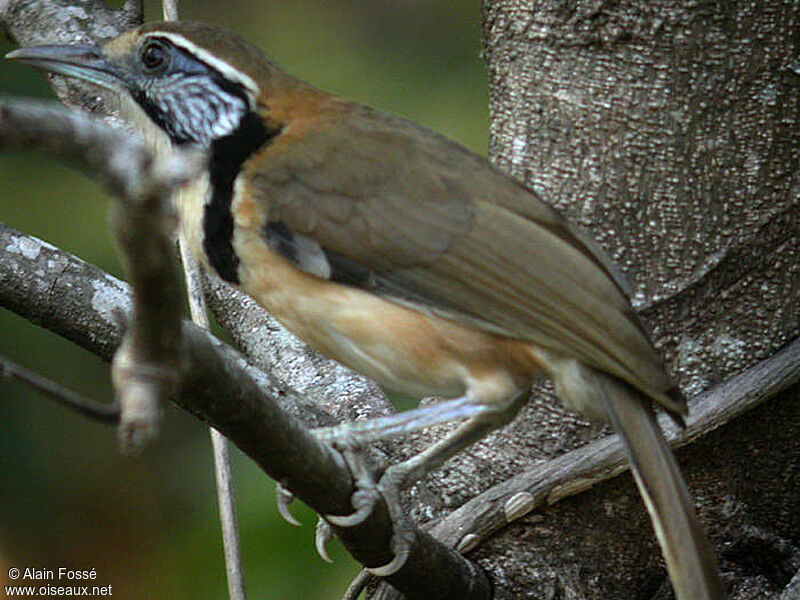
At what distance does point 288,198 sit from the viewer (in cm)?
253

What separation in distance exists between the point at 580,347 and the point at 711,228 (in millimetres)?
616

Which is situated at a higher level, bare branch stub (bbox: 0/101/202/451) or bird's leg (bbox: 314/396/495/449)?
bare branch stub (bbox: 0/101/202/451)

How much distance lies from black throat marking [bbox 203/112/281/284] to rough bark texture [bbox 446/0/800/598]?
0.71 metres

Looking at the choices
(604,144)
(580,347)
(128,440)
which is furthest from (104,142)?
(604,144)

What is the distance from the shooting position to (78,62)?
9.39ft

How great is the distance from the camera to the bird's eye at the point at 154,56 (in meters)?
2.80

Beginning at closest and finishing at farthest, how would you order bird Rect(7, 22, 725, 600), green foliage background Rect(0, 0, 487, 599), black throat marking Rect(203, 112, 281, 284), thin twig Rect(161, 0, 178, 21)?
bird Rect(7, 22, 725, 600) → black throat marking Rect(203, 112, 281, 284) → thin twig Rect(161, 0, 178, 21) → green foliage background Rect(0, 0, 487, 599)

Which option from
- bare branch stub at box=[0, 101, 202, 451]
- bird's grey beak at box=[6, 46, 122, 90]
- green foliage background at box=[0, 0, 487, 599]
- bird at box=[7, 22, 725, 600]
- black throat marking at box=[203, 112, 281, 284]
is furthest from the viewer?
green foliage background at box=[0, 0, 487, 599]

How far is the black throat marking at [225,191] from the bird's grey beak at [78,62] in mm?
331

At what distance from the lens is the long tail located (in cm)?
224

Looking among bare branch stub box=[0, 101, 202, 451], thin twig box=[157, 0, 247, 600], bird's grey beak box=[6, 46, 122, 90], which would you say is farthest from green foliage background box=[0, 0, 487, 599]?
bare branch stub box=[0, 101, 202, 451]

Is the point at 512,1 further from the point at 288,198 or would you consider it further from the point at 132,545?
the point at 132,545

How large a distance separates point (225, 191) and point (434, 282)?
1.57 feet

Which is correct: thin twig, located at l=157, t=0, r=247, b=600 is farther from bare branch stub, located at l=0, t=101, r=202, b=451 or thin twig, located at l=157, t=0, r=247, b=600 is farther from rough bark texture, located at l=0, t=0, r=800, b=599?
bare branch stub, located at l=0, t=101, r=202, b=451
